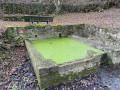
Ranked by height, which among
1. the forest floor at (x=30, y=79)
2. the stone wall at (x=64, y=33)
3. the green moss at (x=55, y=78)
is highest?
the stone wall at (x=64, y=33)

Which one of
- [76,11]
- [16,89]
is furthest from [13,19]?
[16,89]

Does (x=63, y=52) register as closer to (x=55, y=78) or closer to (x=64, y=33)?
(x=55, y=78)

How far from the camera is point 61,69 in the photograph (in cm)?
255

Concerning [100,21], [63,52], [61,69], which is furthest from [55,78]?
[100,21]

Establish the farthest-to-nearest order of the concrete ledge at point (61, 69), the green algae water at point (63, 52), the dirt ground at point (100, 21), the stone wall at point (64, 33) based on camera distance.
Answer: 1. the dirt ground at point (100, 21)
2. the stone wall at point (64, 33)
3. the green algae water at point (63, 52)
4. the concrete ledge at point (61, 69)

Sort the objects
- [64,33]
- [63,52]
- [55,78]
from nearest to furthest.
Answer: [55,78], [63,52], [64,33]

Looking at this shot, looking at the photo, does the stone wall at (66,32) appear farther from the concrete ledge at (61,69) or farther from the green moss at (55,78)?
the green moss at (55,78)

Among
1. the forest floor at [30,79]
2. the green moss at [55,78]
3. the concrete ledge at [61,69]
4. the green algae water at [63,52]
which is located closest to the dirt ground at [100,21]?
the green algae water at [63,52]

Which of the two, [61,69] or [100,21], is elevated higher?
[100,21]

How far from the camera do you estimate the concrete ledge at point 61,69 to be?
236 centimetres

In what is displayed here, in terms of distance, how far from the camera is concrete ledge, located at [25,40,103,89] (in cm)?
236

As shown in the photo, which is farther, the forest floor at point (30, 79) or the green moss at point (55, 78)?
the forest floor at point (30, 79)

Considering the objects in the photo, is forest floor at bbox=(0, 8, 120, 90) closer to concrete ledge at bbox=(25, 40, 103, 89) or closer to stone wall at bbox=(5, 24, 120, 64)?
concrete ledge at bbox=(25, 40, 103, 89)

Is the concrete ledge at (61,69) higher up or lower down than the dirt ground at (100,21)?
lower down
